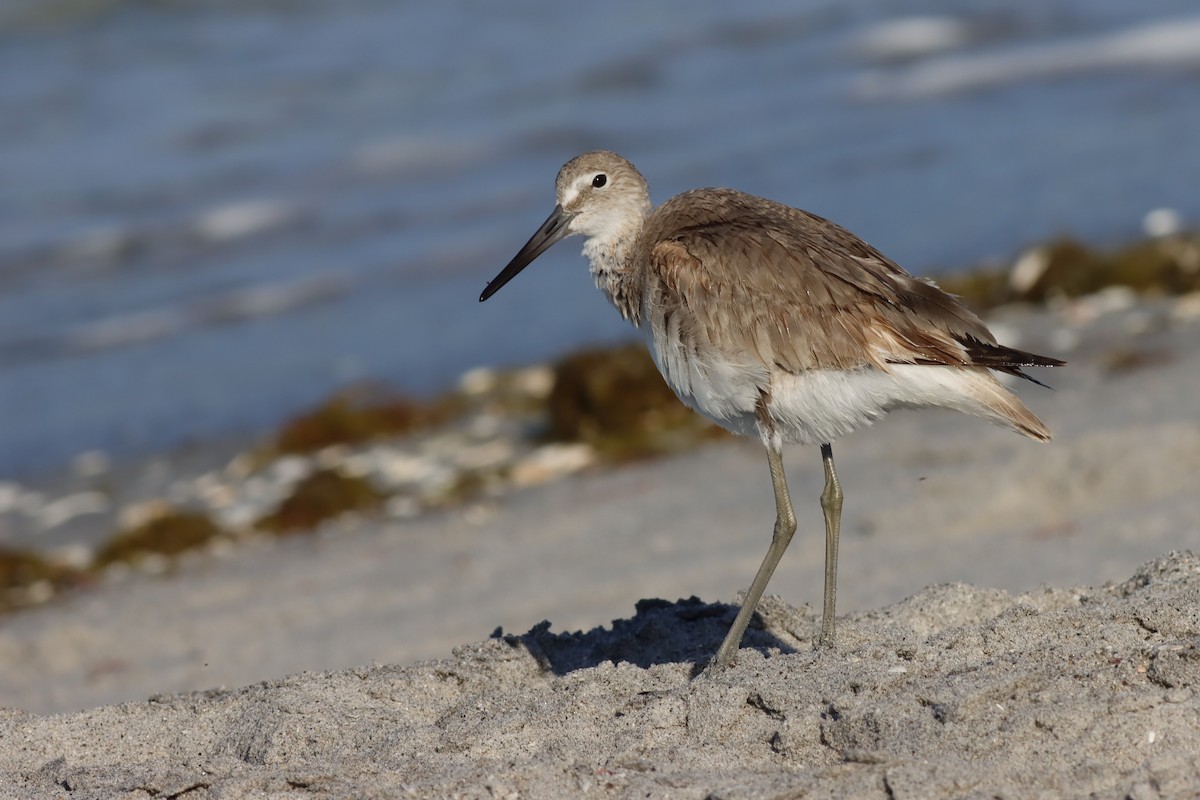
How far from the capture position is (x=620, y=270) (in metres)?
5.70

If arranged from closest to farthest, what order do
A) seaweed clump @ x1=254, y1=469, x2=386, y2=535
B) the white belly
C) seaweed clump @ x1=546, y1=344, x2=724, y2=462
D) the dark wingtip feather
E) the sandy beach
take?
the sandy beach < the dark wingtip feather < the white belly < seaweed clump @ x1=254, y1=469, x2=386, y2=535 < seaweed clump @ x1=546, y1=344, x2=724, y2=462

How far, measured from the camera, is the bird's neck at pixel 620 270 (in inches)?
218

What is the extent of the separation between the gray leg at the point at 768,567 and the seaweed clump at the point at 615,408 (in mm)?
4164

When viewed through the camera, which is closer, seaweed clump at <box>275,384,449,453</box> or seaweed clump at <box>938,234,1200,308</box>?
seaweed clump at <box>275,384,449,453</box>

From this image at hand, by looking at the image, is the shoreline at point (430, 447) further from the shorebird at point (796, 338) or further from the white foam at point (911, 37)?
the white foam at point (911, 37)

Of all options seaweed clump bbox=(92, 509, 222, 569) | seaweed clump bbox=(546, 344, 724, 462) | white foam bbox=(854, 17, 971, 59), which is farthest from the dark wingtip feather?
white foam bbox=(854, 17, 971, 59)

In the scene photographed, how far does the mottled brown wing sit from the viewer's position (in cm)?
491

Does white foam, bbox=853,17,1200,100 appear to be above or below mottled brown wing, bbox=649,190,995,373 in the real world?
above

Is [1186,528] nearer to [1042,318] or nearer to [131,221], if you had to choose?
[1042,318]

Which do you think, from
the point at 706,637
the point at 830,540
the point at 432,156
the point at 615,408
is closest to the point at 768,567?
the point at 830,540

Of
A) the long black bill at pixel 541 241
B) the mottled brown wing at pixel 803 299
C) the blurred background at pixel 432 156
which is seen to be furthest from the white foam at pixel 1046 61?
the mottled brown wing at pixel 803 299

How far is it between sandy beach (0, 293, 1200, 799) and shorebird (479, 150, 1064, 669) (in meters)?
0.57

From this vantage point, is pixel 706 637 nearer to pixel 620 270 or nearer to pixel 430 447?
pixel 620 270

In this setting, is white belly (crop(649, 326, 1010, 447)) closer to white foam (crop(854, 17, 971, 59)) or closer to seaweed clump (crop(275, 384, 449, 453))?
seaweed clump (crop(275, 384, 449, 453))
